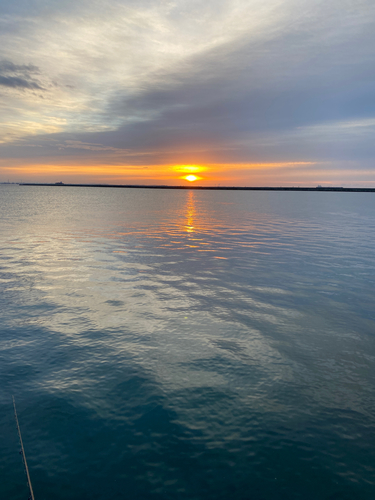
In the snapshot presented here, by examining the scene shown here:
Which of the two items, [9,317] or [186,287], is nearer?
[9,317]

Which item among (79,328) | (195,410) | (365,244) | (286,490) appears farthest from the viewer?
(365,244)

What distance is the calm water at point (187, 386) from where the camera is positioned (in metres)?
6.64

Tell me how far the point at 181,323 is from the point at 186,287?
5228 mm

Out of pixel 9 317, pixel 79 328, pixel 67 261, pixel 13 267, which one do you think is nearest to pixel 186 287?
pixel 79 328

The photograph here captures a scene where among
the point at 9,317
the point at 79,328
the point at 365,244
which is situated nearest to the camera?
the point at 79,328

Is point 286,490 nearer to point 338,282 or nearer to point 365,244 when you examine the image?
point 338,282

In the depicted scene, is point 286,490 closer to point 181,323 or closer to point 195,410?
point 195,410

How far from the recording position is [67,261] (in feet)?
80.7

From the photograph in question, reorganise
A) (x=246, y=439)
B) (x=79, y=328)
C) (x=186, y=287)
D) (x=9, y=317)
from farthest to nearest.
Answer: (x=186, y=287)
(x=9, y=317)
(x=79, y=328)
(x=246, y=439)

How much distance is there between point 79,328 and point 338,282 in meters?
15.5

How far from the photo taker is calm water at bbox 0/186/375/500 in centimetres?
664

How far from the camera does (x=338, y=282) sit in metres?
20.5

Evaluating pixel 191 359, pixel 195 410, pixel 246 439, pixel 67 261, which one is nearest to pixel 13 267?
pixel 67 261

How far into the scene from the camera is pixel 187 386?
31.1 ft
